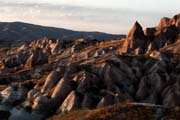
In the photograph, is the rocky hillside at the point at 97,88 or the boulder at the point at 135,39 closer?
the rocky hillside at the point at 97,88

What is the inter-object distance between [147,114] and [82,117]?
8421 mm

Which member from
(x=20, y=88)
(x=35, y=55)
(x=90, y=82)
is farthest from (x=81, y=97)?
(x=35, y=55)

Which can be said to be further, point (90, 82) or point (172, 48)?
point (172, 48)

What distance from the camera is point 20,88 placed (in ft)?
350

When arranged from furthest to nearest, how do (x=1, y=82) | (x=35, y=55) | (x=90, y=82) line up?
1. (x=35, y=55)
2. (x=1, y=82)
3. (x=90, y=82)

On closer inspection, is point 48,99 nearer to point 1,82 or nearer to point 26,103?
point 26,103

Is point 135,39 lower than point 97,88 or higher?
higher

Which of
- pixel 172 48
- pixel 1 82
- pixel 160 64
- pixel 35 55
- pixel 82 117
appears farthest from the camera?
pixel 172 48

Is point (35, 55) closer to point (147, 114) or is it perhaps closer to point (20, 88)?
point (20, 88)

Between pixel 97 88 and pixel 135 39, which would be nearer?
pixel 97 88

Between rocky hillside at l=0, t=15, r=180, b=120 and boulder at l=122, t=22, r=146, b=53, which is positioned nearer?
rocky hillside at l=0, t=15, r=180, b=120

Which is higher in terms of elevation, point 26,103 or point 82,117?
point 82,117

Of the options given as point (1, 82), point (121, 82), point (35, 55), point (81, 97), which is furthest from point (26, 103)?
point (35, 55)

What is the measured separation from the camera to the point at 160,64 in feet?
366
